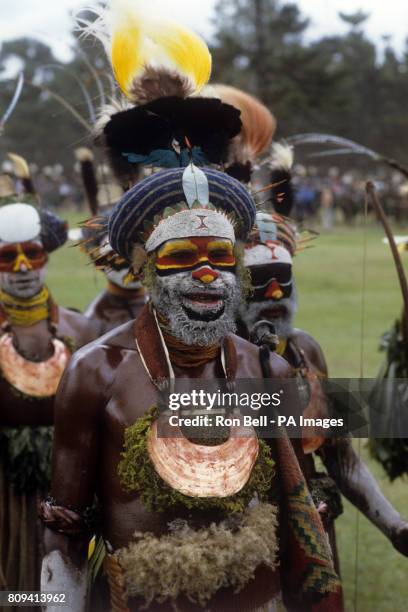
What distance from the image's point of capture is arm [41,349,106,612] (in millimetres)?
2559

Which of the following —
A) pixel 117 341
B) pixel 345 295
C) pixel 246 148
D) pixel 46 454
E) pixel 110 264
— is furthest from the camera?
pixel 345 295

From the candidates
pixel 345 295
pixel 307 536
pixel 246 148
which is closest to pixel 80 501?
pixel 307 536

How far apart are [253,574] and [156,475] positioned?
16.4 inches

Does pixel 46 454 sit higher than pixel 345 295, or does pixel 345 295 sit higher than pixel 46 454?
pixel 345 295

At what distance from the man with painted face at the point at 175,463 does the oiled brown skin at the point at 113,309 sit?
2.50 metres

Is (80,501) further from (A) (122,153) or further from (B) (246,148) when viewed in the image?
(B) (246,148)

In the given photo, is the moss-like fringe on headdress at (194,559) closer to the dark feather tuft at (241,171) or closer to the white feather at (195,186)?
the white feather at (195,186)

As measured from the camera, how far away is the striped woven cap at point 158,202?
2650 millimetres

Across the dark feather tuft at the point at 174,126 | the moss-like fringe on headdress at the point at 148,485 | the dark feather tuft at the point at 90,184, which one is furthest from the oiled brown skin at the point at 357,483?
the dark feather tuft at the point at 90,184

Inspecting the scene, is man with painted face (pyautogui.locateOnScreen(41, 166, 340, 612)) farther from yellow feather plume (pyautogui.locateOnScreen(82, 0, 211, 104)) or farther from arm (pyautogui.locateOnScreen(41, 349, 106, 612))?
yellow feather plume (pyautogui.locateOnScreen(82, 0, 211, 104))

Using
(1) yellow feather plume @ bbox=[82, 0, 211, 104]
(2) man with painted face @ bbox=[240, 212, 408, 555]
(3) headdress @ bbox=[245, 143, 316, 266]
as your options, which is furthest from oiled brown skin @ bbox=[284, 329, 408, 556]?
(1) yellow feather plume @ bbox=[82, 0, 211, 104]

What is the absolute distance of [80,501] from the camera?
2.59 meters

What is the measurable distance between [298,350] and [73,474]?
139 cm

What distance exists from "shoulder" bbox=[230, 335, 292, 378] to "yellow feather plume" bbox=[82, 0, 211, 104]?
0.88 m
